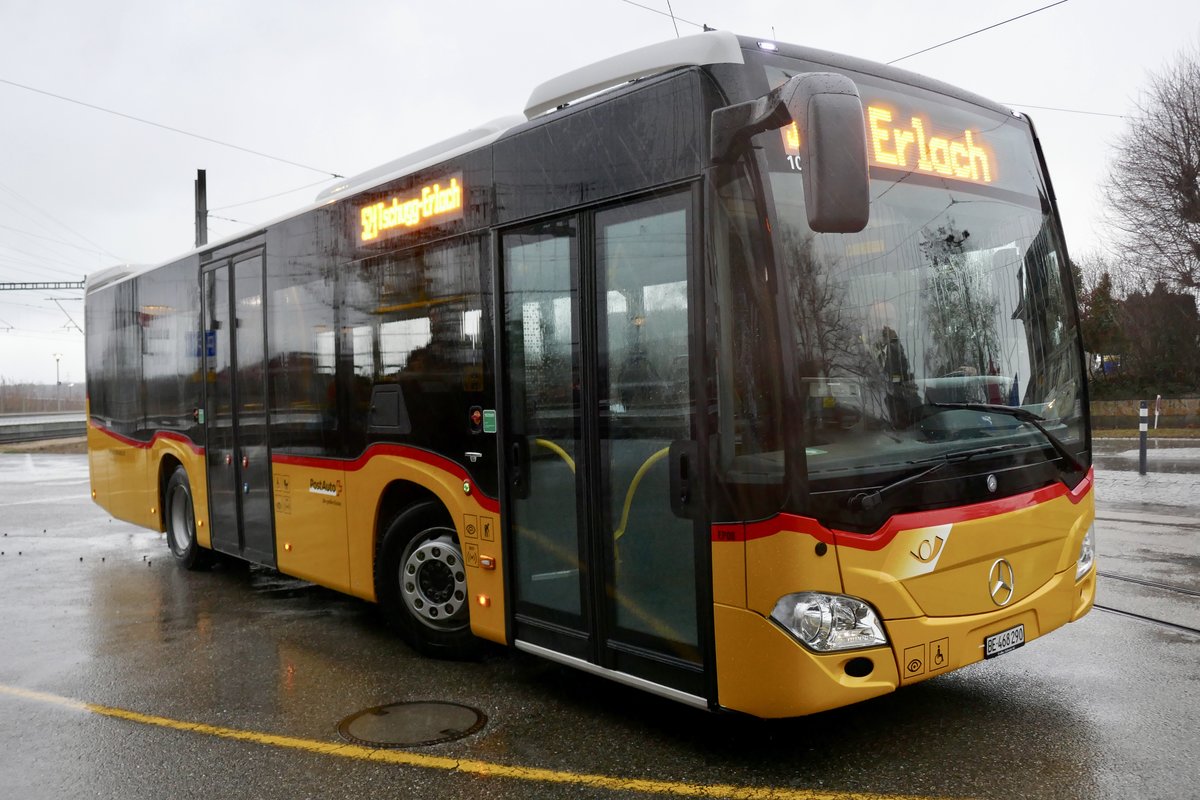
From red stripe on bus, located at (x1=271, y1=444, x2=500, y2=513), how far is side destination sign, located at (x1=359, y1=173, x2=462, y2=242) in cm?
139

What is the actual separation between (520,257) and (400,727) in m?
2.54

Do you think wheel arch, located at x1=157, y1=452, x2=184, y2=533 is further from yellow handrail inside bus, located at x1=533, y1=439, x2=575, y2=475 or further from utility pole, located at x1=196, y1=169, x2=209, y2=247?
utility pole, located at x1=196, y1=169, x2=209, y2=247

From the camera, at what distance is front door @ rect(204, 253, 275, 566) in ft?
25.6

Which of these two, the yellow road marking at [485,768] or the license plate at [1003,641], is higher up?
the license plate at [1003,641]

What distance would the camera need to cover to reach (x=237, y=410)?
26.8ft

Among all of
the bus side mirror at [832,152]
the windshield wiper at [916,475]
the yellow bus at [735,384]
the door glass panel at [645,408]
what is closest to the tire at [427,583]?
the yellow bus at [735,384]

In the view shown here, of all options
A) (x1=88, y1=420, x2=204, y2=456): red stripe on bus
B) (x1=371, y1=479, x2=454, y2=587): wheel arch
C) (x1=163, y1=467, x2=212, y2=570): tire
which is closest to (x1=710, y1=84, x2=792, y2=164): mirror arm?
(x1=371, y1=479, x2=454, y2=587): wheel arch

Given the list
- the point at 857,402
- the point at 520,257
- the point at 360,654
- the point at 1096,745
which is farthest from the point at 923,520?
the point at 360,654

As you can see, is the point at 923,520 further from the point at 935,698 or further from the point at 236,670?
the point at 236,670

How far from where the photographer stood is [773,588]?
3840mm

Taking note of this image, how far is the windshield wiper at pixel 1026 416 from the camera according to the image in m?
4.24

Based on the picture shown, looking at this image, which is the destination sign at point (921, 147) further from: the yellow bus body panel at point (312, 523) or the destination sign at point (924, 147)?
the yellow bus body panel at point (312, 523)

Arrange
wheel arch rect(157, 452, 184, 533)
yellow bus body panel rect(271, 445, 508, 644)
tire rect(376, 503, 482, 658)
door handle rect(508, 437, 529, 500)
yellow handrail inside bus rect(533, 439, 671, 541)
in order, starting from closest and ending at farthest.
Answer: yellow handrail inside bus rect(533, 439, 671, 541)
door handle rect(508, 437, 529, 500)
yellow bus body panel rect(271, 445, 508, 644)
tire rect(376, 503, 482, 658)
wheel arch rect(157, 452, 184, 533)

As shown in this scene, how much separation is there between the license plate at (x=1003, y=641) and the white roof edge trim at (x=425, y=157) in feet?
11.7
